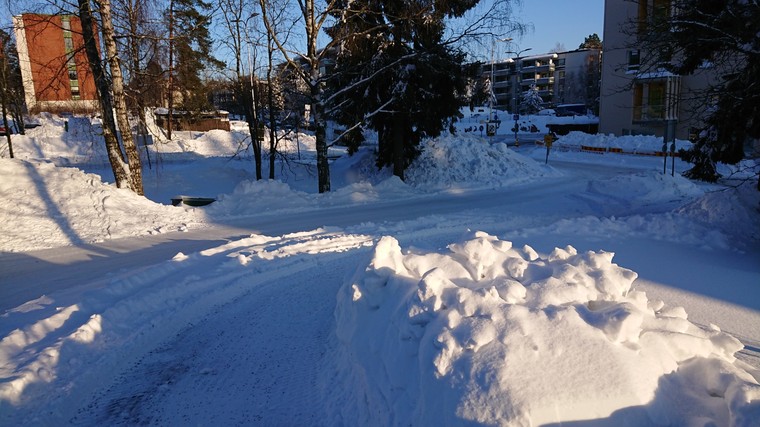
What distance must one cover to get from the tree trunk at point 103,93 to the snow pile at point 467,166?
10932 millimetres

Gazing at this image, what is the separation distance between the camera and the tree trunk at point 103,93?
12.0 meters

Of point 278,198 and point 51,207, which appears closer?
point 51,207

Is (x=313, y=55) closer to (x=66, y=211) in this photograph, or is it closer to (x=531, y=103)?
(x=66, y=211)

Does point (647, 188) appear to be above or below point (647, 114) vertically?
below

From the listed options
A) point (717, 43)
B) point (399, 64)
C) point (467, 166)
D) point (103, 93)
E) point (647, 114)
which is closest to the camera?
point (717, 43)

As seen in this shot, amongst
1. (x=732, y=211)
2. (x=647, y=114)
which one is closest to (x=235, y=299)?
(x=732, y=211)

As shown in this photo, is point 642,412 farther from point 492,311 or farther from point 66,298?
point 66,298

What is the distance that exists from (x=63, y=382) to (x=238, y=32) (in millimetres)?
15943

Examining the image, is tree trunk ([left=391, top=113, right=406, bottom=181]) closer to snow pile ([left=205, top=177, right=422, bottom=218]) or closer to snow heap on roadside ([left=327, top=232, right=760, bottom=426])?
snow pile ([left=205, top=177, right=422, bottom=218])

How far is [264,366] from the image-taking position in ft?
15.9

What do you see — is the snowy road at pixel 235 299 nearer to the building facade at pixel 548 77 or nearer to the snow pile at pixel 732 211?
the snow pile at pixel 732 211

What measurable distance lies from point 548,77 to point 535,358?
4005 inches

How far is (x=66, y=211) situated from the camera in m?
11.6

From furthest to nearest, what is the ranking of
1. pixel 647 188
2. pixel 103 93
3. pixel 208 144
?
pixel 208 144
pixel 647 188
pixel 103 93
